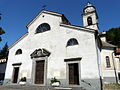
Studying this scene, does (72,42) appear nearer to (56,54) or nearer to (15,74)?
(56,54)

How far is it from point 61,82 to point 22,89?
13.8 feet

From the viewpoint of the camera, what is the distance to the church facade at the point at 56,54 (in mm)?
11664

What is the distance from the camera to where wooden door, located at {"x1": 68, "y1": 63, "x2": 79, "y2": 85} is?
1202cm

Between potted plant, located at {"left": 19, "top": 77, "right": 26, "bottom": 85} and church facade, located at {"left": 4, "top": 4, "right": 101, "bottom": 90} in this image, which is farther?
potted plant, located at {"left": 19, "top": 77, "right": 26, "bottom": 85}

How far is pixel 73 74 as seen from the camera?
1234 centimetres

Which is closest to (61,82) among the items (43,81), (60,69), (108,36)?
(60,69)

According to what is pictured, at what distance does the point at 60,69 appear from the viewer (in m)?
12.9

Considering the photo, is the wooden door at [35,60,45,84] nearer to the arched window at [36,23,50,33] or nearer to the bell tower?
the arched window at [36,23,50,33]

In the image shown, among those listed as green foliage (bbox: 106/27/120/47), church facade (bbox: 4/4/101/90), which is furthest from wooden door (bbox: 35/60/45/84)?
green foliage (bbox: 106/27/120/47)

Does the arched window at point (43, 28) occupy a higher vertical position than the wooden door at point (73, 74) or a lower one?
higher

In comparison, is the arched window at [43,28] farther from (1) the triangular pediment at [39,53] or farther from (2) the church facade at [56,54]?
(1) the triangular pediment at [39,53]

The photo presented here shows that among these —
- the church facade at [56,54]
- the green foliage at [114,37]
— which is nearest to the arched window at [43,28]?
the church facade at [56,54]

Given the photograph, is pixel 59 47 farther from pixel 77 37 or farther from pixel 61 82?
pixel 61 82

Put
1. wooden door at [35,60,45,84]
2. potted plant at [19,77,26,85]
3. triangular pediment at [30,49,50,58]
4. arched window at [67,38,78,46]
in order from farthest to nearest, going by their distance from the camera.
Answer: triangular pediment at [30,49,50,58] < potted plant at [19,77,26,85] < wooden door at [35,60,45,84] < arched window at [67,38,78,46]
